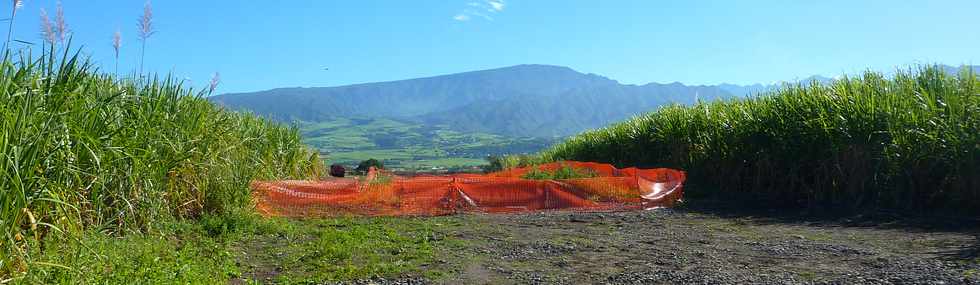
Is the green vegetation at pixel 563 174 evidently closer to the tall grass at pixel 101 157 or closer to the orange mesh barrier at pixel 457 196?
the orange mesh barrier at pixel 457 196

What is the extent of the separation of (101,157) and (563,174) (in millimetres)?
7431

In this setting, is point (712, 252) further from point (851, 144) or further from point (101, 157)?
point (101, 157)

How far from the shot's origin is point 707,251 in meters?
5.85

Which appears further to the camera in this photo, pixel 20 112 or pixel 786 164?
pixel 786 164

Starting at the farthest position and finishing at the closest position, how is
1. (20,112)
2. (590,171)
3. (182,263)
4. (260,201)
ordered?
1. (590,171)
2. (260,201)
3. (182,263)
4. (20,112)

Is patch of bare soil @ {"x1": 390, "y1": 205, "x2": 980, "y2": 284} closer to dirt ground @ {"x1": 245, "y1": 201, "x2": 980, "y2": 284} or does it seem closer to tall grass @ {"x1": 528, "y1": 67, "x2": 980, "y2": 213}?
dirt ground @ {"x1": 245, "y1": 201, "x2": 980, "y2": 284}

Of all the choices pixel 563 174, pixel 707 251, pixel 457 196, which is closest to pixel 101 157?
pixel 707 251

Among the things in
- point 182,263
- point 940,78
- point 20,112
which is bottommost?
point 182,263

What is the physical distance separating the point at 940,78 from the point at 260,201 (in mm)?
7802

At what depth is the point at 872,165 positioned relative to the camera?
8.38 meters

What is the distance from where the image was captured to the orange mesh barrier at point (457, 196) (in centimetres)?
864

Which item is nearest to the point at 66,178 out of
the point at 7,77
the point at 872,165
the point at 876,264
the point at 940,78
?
the point at 7,77

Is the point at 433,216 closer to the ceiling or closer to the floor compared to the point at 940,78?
closer to the floor

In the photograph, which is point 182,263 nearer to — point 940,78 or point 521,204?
point 521,204
